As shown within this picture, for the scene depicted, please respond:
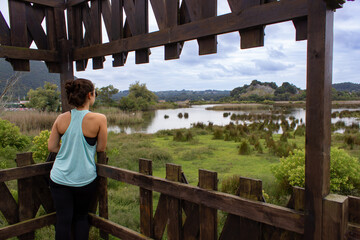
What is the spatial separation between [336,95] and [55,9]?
60098 millimetres

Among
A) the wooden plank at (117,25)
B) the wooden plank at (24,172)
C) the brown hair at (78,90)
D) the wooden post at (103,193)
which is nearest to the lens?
the brown hair at (78,90)

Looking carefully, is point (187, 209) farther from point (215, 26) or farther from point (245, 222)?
point (215, 26)

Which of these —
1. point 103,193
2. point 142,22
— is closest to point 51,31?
point 142,22

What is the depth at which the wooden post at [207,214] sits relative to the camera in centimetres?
198

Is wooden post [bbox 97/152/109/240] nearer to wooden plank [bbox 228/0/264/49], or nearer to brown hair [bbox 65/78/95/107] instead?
brown hair [bbox 65/78/95/107]

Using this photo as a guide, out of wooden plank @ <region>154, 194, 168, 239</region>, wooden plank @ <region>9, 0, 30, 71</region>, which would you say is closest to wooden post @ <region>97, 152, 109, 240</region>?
wooden plank @ <region>154, 194, 168, 239</region>

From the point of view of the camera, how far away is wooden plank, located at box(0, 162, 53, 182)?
2.64 meters

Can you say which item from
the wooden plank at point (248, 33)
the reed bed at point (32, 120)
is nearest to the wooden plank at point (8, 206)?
the wooden plank at point (248, 33)

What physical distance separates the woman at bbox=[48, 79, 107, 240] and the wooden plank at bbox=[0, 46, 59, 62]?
1.60 meters

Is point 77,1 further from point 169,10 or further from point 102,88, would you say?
point 102,88

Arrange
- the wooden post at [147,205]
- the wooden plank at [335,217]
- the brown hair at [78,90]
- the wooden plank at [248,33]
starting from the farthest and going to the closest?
1. the wooden post at [147,205]
2. the brown hair at [78,90]
3. the wooden plank at [248,33]
4. the wooden plank at [335,217]

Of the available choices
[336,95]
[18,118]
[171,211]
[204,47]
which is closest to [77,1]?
[204,47]

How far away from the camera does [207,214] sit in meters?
2.02

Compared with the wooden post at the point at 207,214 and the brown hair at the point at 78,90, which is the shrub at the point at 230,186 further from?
the brown hair at the point at 78,90
